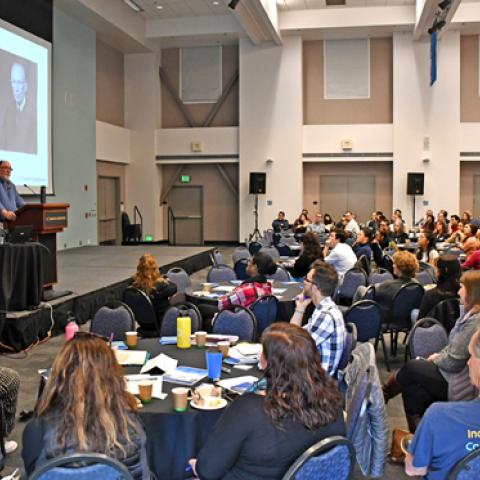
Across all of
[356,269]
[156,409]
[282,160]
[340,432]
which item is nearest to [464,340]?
[340,432]

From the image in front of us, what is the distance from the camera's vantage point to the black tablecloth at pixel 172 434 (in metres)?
2.85

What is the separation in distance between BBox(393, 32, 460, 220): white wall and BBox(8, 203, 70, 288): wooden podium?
1292 cm

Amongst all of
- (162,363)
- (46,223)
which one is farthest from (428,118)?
(162,363)

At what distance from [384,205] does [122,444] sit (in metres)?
17.8

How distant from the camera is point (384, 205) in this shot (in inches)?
756

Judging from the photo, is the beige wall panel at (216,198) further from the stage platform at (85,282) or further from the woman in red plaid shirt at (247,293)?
the woman in red plaid shirt at (247,293)

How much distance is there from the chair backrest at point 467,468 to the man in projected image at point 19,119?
36.2 feet

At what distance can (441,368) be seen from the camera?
3.63m

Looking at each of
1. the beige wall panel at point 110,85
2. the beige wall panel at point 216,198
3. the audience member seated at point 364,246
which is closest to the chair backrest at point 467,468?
the audience member seated at point 364,246

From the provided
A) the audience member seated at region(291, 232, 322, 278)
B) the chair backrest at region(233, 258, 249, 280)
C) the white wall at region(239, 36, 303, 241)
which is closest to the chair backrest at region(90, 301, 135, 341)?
the audience member seated at region(291, 232, 322, 278)

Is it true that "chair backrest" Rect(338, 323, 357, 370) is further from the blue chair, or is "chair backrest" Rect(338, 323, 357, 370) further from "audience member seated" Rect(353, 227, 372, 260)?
"audience member seated" Rect(353, 227, 372, 260)

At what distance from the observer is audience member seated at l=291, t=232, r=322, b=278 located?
7.38 metres

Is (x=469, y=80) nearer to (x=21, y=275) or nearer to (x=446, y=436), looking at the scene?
(x=21, y=275)

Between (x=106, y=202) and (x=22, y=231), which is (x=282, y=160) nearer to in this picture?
(x=106, y=202)
